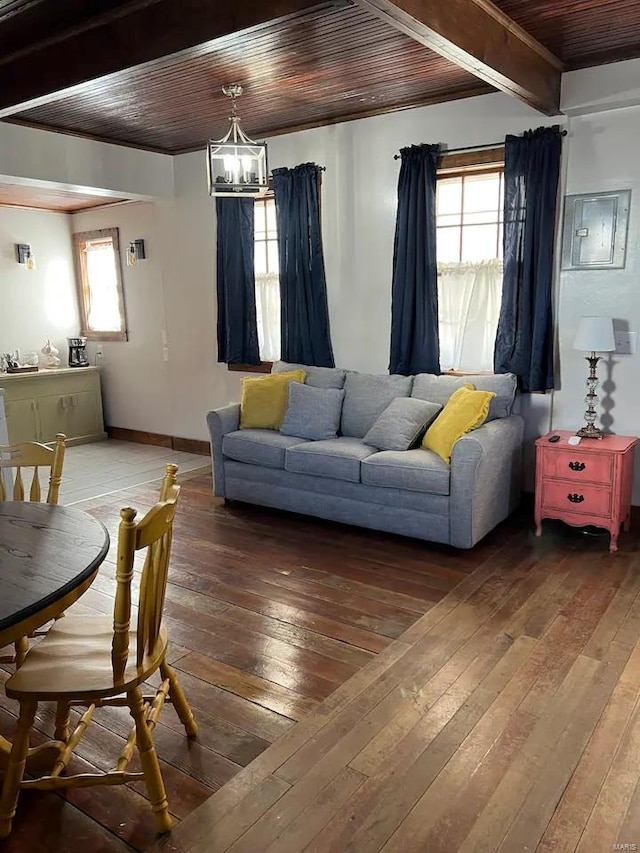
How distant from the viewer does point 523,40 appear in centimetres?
343

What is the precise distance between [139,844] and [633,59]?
4459 millimetres

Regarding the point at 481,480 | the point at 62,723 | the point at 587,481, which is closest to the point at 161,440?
the point at 481,480

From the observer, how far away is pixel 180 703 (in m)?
2.21

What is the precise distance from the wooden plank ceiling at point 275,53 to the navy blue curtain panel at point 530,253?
0.96 ft

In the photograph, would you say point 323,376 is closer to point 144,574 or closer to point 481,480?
point 481,480

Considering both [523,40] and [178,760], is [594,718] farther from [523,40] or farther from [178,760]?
[523,40]

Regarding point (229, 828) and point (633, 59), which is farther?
point (633, 59)

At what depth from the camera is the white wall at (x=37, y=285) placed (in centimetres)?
687

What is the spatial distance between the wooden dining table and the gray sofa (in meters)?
2.12

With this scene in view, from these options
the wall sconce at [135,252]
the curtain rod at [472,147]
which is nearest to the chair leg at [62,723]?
the curtain rod at [472,147]

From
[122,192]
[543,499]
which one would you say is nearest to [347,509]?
[543,499]

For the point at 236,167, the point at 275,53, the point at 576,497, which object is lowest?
the point at 576,497

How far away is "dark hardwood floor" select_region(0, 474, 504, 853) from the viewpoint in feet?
6.42

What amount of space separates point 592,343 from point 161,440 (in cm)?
459
